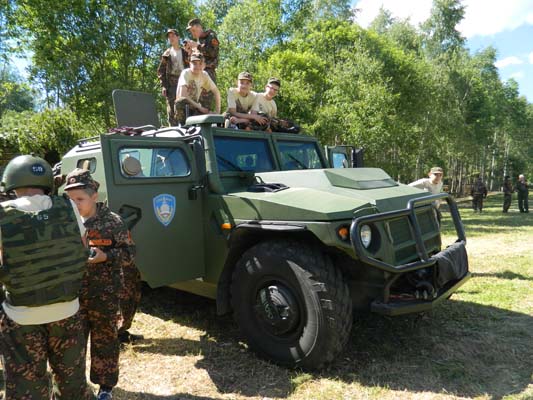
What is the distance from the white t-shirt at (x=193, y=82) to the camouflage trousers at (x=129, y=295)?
263 centimetres

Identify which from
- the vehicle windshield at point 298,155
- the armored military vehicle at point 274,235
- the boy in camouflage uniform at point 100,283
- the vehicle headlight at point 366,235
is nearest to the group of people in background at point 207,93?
the vehicle windshield at point 298,155

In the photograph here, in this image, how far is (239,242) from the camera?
3.62m

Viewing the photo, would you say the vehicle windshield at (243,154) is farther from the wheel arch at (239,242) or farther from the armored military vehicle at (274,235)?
the wheel arch at (239,242)

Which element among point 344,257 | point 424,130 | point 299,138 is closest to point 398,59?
point 424,130

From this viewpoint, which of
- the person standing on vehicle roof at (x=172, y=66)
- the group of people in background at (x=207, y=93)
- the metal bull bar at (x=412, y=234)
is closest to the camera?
the metal bull bar at (x=412, y=234)

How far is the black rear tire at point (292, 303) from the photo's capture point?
3111mm

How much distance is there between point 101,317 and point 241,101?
11.7ft

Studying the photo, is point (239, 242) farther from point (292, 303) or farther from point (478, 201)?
point (478, 201)

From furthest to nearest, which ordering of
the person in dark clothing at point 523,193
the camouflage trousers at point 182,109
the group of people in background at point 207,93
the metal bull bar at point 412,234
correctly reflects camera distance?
1. the person in dark clothing at point 523,193
2. the camouflage trousers at point 182,109
3. the group of people in background at point 207,93
4. the metal bull bar at point 412,234

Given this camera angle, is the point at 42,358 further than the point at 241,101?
No

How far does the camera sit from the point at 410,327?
4207 mm

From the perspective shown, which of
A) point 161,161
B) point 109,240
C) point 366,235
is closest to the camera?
point 109,240

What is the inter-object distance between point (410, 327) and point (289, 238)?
1.70 meters

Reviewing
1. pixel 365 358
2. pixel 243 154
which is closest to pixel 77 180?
pixel 243 154
